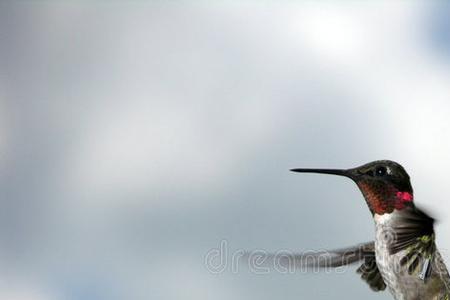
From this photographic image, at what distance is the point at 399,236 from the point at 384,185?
2.08 ft

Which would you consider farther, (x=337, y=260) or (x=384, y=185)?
(x=337, y=260)

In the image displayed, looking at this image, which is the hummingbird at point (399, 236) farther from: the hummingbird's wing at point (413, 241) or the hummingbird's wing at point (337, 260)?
the hummingbird's wing at point (337, 260)

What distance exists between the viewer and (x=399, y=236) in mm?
6062

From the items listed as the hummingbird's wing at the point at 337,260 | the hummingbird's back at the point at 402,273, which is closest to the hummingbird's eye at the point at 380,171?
the hummingbird's back at the point at 402,273

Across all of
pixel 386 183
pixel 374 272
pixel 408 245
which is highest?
pixel 386 183

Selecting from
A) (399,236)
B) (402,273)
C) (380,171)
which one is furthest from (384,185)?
(402,273)

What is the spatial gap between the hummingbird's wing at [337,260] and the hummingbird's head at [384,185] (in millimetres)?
769

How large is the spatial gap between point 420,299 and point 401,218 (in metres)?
0.75

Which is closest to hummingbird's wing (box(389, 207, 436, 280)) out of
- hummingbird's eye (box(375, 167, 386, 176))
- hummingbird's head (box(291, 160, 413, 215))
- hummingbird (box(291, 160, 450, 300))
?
hummingbird (box(291, 160, 450, 300))

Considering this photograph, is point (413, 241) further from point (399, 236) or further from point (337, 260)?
point (337, 260)

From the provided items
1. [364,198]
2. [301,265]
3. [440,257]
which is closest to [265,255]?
[301,265]

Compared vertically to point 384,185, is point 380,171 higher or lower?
higher

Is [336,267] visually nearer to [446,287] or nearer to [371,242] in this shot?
[371,242]

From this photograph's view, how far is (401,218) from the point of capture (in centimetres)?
612
